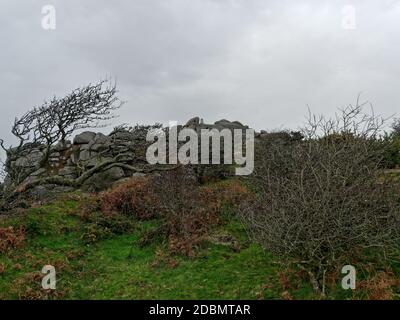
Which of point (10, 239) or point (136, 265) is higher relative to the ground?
point (10, 239)

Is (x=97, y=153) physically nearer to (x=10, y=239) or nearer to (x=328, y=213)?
(x=10, y=239)

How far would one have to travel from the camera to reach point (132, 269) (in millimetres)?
8391

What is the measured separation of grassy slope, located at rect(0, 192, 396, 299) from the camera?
7.15 m

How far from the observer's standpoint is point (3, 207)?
34.4ft

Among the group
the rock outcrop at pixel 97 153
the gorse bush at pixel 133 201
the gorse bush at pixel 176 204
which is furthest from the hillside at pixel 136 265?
the rock outcrop at pixel 97 153

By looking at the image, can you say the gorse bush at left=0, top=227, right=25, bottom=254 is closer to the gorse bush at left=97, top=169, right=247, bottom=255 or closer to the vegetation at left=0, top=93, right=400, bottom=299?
the vegetation at left=0, top=93, right=400, bottom=299

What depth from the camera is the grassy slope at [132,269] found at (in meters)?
7.15

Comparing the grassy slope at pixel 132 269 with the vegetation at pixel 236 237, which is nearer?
the vegetation at pixel 236 237

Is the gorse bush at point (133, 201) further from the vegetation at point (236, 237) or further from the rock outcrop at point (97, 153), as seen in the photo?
the rock outcrop at point (97, 153)

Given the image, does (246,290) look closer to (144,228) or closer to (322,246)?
(322,246)

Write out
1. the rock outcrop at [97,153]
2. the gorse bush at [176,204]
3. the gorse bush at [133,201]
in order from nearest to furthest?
the gorse bush at [176,204]
the gorse bush at [133,201]
the rock outcrop at [97,153]

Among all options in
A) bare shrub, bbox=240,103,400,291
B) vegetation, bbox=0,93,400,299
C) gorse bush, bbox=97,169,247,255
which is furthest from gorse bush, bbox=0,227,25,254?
bare shrub, bbox=240,103,400,291

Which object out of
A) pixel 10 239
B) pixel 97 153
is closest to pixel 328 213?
pixel 10 239
